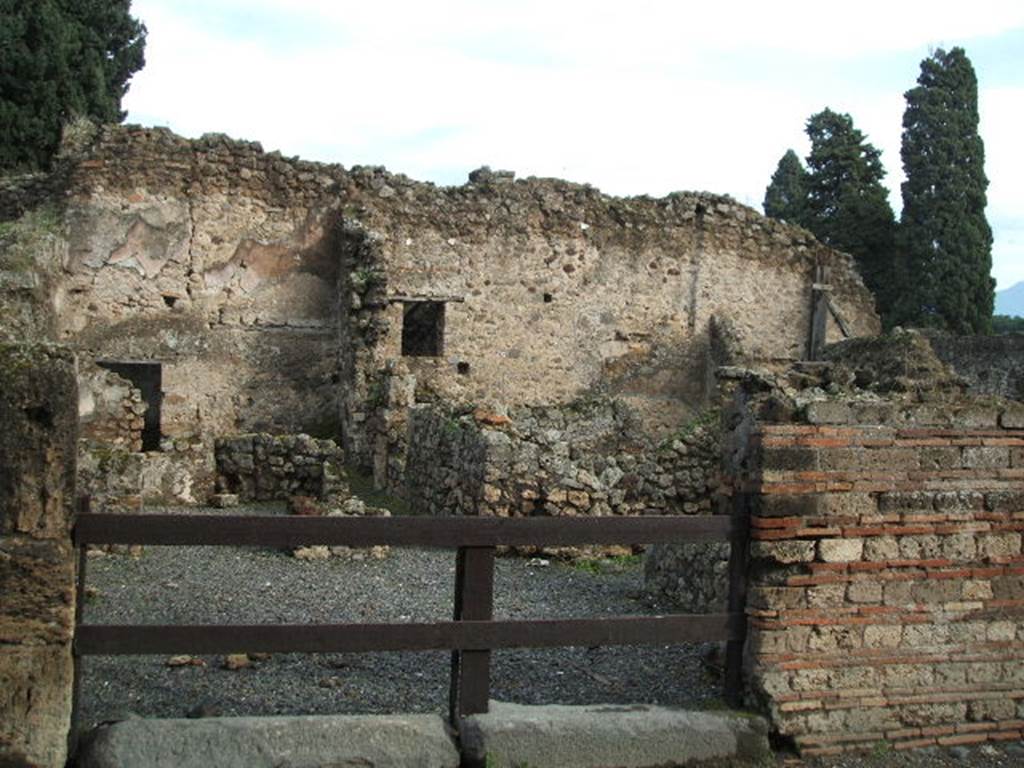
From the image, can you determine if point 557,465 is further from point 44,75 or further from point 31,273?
point 44,75

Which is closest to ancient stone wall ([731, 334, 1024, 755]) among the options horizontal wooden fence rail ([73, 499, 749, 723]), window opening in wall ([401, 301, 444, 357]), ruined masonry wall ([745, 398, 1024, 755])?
ruined masonry wall ([745, 398, 1024, 755])

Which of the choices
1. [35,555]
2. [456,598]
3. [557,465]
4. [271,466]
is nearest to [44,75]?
[271,466]

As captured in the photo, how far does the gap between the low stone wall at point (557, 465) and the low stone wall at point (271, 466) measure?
1201 millimetres

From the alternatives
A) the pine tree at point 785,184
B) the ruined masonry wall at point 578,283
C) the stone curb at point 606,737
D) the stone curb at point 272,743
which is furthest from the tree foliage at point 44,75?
the pine tree at point 785,184

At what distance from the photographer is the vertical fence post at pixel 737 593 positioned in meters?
5.28

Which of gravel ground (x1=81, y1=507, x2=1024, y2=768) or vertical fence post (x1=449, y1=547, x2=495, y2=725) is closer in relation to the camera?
vertical fence post (x1=449, y1=547, x2=495, y2=725)

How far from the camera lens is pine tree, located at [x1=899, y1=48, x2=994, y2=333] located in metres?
30.0

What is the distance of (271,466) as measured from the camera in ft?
43.2

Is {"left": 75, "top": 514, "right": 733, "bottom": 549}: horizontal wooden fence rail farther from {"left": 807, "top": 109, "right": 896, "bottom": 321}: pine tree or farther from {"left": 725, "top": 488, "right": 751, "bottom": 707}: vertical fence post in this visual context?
{"left": 807, "top": 109, "right": 896, "bottom": 321}: pine tree

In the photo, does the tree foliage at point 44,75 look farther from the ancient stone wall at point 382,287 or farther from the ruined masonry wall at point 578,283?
the ruined masonry wall at point 578,283

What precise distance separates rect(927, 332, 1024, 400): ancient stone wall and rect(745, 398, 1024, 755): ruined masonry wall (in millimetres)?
16235

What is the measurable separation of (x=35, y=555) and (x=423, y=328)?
1548cm

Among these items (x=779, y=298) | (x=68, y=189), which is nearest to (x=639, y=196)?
(x=779, y=298)

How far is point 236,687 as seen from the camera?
18.5 feet
